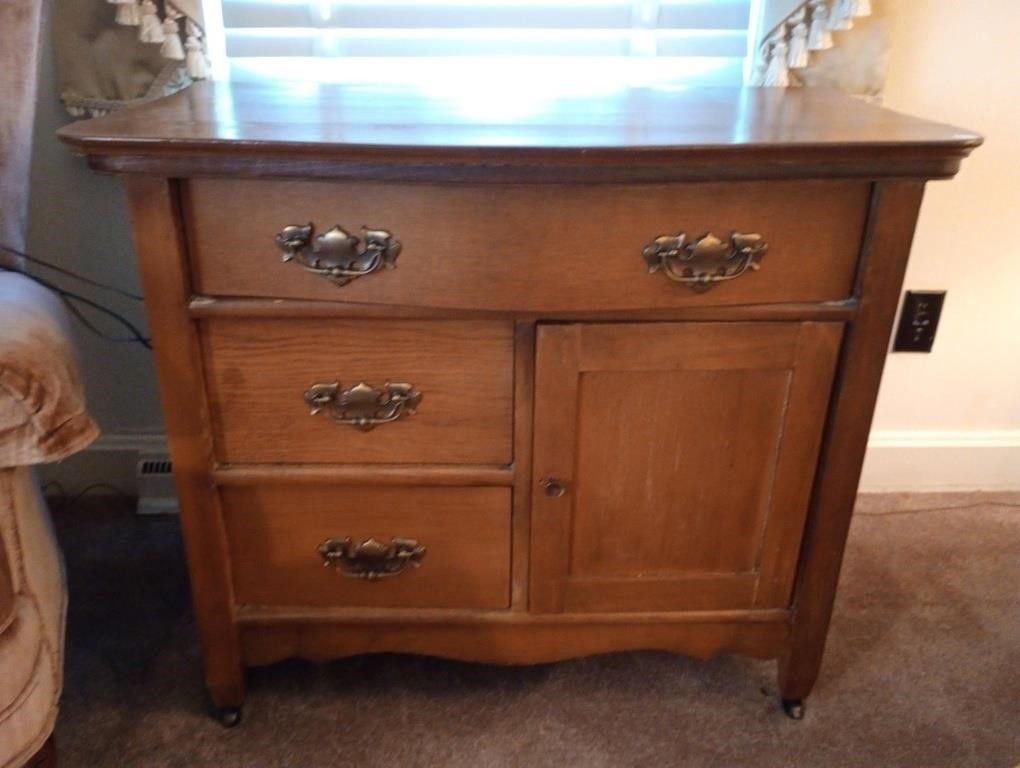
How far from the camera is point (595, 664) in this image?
1.24m

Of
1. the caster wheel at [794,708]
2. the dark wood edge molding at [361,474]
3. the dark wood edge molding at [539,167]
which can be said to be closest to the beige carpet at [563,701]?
the caster wheel at [794,708]

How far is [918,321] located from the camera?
1.51m

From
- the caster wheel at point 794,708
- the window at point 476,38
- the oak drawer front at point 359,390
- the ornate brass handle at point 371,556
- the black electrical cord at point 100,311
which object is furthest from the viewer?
the black electrical cord at point 100,311

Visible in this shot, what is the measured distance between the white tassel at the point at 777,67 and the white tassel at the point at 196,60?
0.79 m

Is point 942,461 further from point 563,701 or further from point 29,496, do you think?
point 29,496

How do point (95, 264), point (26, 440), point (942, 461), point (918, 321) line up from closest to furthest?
point (26, 440), point (95, 264), point (918, 321), point (942, 461)

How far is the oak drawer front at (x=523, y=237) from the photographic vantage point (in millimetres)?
847

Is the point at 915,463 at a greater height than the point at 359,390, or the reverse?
the point at 359,390

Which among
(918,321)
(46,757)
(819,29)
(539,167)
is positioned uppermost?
(819,29)

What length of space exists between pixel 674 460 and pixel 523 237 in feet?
1.03

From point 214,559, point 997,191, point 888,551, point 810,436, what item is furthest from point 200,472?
point 997,191

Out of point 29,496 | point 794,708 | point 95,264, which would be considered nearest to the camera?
point 29,496

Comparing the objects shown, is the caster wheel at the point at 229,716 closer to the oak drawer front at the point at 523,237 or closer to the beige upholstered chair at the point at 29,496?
the beige upholstered chair at the point at 29,496

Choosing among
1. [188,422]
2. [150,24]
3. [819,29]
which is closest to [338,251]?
[188,422]
